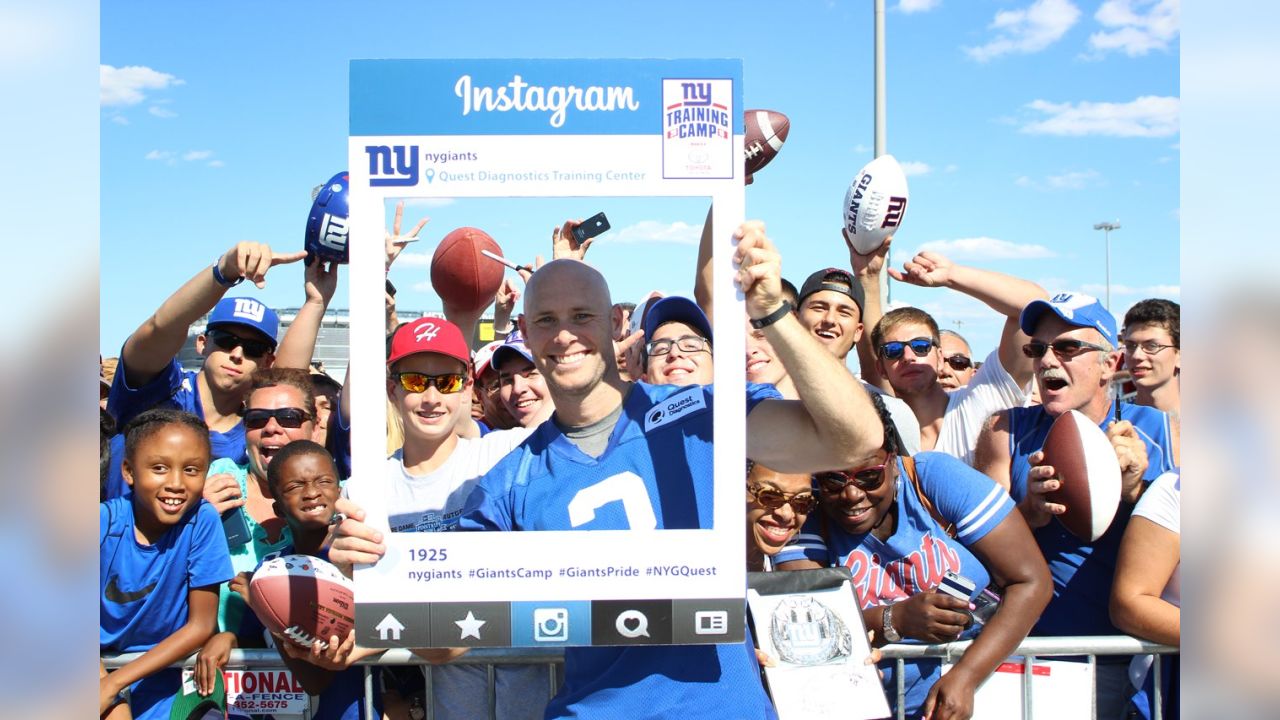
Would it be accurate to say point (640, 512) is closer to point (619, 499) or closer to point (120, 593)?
point (619, 499)

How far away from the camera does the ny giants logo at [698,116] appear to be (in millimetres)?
2564

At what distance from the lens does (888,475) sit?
10.9 feet

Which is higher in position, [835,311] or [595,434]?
[835,311]

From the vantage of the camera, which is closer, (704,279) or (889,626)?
(889,626)

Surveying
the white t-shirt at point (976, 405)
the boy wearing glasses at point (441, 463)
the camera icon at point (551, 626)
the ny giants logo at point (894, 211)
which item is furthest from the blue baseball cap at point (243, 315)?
the white t-shirt at point (976, 405)

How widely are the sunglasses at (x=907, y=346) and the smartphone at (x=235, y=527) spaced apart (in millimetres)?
3237

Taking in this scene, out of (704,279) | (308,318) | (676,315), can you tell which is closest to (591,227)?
(676,315)

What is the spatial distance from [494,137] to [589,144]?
0.84ft

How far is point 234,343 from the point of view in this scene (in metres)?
4.84

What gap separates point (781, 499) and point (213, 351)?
309 centimetres

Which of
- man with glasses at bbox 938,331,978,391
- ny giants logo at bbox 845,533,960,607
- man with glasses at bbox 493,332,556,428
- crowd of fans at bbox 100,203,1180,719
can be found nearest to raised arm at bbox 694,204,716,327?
crowd of fans at bbox 100,203,1180,719
